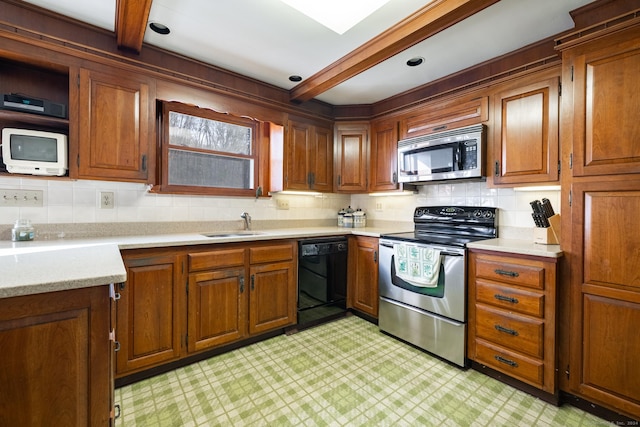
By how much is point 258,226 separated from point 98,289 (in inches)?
84.1

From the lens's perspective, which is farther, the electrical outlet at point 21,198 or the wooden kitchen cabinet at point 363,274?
the wooden kitchen cabinet at point 363,274

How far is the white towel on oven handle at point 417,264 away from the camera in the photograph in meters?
2.26

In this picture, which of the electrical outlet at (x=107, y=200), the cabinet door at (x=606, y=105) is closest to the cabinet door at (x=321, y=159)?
the electrical outlet at (x=107, y=200)

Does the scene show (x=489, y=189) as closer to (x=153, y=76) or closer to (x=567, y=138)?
(x=567, y=138)

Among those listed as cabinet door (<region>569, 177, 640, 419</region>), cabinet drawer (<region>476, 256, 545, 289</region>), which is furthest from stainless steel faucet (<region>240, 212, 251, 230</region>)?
cabinet door (<region>569, 177, 640, 419</region>)

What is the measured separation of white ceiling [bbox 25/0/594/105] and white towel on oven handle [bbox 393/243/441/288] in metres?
1.54

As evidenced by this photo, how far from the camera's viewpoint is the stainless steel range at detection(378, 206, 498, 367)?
7.11 feet

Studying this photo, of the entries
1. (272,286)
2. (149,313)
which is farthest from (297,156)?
(149,313)

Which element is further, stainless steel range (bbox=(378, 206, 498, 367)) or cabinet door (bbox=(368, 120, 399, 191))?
cabinet door (bbox=(368, 120, 399, 191))

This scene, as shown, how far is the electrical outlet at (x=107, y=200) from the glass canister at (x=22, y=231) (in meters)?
0.42

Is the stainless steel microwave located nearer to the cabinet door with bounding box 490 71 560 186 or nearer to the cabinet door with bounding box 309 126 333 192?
the cabinet door with bounding box 490 71 560 186

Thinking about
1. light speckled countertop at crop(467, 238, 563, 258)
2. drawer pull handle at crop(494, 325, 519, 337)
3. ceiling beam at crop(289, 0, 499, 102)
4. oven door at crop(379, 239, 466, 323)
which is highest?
ceiling beam at crop(289, 0, 499, 102)

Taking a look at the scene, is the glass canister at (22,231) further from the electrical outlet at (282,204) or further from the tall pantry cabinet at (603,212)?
the tall pantry cabinet at (603,212)

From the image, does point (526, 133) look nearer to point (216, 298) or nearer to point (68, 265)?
point (216, 298)
